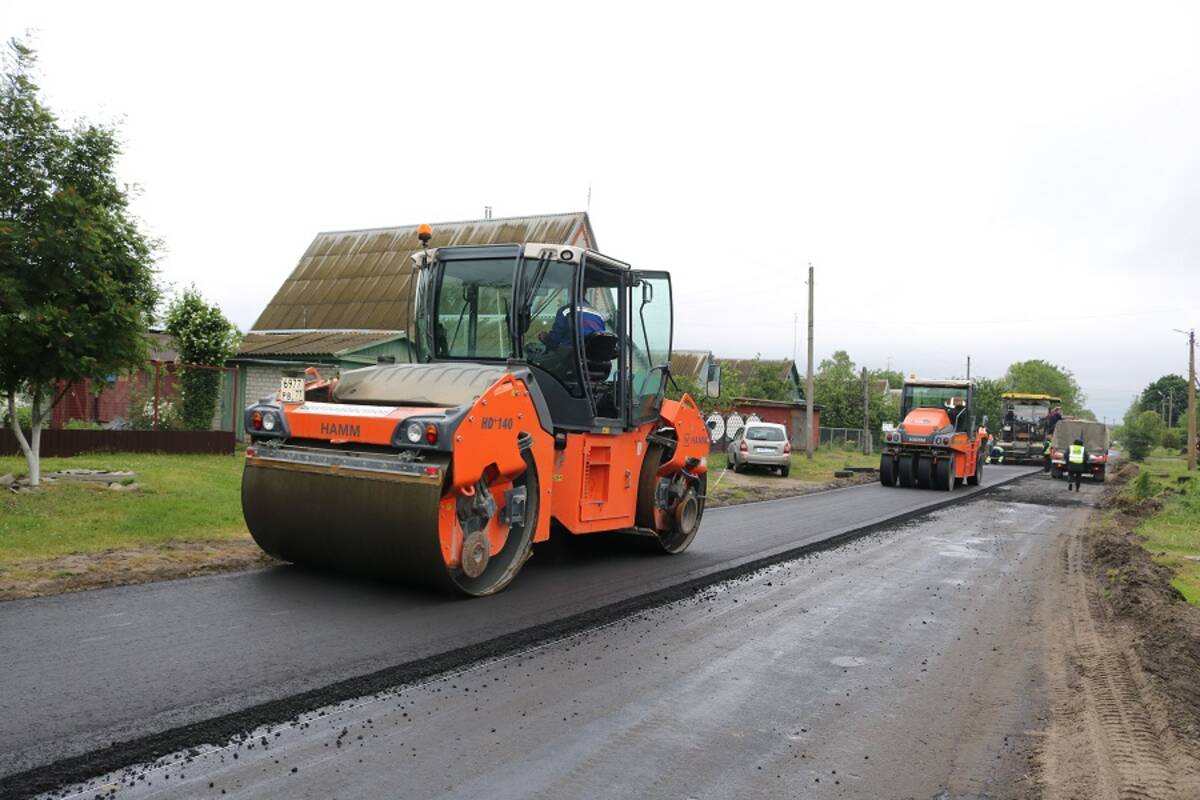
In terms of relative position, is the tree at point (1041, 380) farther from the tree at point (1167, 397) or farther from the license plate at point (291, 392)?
the license plate at point (291, 392)

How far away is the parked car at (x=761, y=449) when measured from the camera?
1041 inches

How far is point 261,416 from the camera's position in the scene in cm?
725

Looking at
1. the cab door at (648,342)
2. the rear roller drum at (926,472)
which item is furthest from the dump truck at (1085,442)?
the cab door at (648,342)

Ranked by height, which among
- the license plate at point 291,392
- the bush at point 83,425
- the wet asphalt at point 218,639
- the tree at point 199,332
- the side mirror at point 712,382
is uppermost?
the tree at point 199,332

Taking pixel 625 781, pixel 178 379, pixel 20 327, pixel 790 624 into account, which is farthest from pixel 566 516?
pixel 178 379

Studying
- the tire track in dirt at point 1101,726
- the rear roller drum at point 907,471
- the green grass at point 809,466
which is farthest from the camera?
the green grass at point 809,466

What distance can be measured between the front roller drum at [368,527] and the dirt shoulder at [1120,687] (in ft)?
12.6

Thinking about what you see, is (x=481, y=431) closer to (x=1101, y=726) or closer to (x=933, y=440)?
(x=1101, y=726)

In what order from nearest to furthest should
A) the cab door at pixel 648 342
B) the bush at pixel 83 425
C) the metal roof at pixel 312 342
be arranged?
the cab door at pixel 648 342
the bush at pixel 83 425
the metal roof at pixel 312 342

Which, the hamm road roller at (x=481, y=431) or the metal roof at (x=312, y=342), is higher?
the metal roof at (x=312, y=342)

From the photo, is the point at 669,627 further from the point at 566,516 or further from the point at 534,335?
the point at 534,335

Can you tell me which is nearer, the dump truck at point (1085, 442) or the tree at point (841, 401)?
the dump truck at point (1085, 442)

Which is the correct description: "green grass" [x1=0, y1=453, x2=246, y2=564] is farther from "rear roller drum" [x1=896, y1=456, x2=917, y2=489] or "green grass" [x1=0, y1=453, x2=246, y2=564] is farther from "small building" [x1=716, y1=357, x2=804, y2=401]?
"small building" [x1=716, y1=357, x2=804, y2=401]

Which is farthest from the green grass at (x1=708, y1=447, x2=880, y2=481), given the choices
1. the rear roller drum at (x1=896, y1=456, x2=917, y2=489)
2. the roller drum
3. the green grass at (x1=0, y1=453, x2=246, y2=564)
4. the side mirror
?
the roller drum
